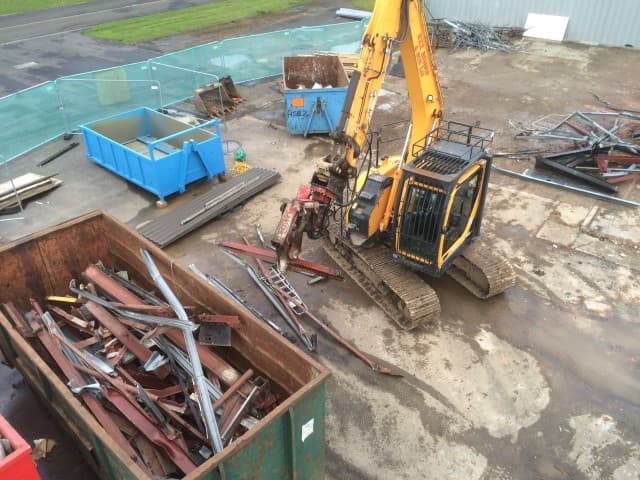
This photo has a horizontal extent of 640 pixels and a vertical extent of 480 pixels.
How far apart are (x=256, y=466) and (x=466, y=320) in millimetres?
5208

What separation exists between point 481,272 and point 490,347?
1.41m

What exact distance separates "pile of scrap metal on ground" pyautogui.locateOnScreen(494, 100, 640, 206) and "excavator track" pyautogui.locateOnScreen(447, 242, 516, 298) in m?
4.70

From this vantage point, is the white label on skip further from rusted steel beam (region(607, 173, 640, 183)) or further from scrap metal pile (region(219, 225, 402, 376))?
rusted steel beam (region(607, 173, 640, 183))

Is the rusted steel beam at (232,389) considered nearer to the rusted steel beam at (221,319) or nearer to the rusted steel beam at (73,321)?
the rusted steel beam at (221,319)

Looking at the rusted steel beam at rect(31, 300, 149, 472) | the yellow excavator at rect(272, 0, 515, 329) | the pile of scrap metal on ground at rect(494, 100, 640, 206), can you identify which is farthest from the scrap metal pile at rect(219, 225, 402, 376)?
the pile of scrap metal on ground at rect(494, 100, 640, 206)

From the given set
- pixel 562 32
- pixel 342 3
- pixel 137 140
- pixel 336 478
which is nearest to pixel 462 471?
pixel 336 478

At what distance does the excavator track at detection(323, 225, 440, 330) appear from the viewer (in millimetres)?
8250

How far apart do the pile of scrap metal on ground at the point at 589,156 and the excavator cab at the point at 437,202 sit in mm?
4988

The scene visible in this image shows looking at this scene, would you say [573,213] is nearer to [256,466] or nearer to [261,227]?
[261,227]

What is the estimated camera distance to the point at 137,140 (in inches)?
544

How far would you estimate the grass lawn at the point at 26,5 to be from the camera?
32.0 metres

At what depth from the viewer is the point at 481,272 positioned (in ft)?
29.2

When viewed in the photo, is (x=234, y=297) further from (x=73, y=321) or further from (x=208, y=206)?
(x=208, y=206)

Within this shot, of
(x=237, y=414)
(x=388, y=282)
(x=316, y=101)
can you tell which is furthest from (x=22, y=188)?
(x=237, y=414)
